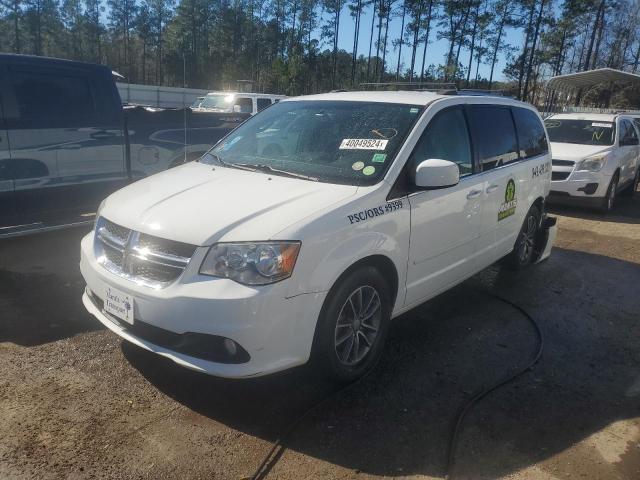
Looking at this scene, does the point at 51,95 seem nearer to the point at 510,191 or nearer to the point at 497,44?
the point at 510,191

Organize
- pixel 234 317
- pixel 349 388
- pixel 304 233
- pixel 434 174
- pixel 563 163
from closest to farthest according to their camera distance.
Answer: pixel 234 317
pixel 304 233
pixel 349 388
pixel 434 174
pixel 563 163

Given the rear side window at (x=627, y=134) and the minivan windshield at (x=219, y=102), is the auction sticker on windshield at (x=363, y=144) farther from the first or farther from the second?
the minivan windshield at (x=219, y=102)

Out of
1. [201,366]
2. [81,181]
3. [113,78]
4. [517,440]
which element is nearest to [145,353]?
[201,366]

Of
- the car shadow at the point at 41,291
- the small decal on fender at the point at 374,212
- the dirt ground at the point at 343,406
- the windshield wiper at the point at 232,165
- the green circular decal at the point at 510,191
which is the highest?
the windshield wiper at the point at 232,165

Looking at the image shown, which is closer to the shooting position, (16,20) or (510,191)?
(510,191)

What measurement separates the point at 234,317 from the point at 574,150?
349 inches

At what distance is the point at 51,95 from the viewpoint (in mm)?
5543

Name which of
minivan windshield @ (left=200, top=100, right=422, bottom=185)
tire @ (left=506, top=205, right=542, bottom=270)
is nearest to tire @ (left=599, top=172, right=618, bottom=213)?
tire @ (left=506, top=205, right=542, bottom=270)

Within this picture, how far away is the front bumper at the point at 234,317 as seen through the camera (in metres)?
2.72

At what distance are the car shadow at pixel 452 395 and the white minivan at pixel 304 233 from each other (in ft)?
1.09

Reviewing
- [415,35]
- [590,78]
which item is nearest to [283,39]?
[415,35]

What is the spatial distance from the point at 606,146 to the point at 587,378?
7539mm

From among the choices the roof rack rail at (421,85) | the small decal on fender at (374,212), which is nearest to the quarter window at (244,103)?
the roof rack rail at (421,85)

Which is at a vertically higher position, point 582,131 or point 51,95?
point 51,95
